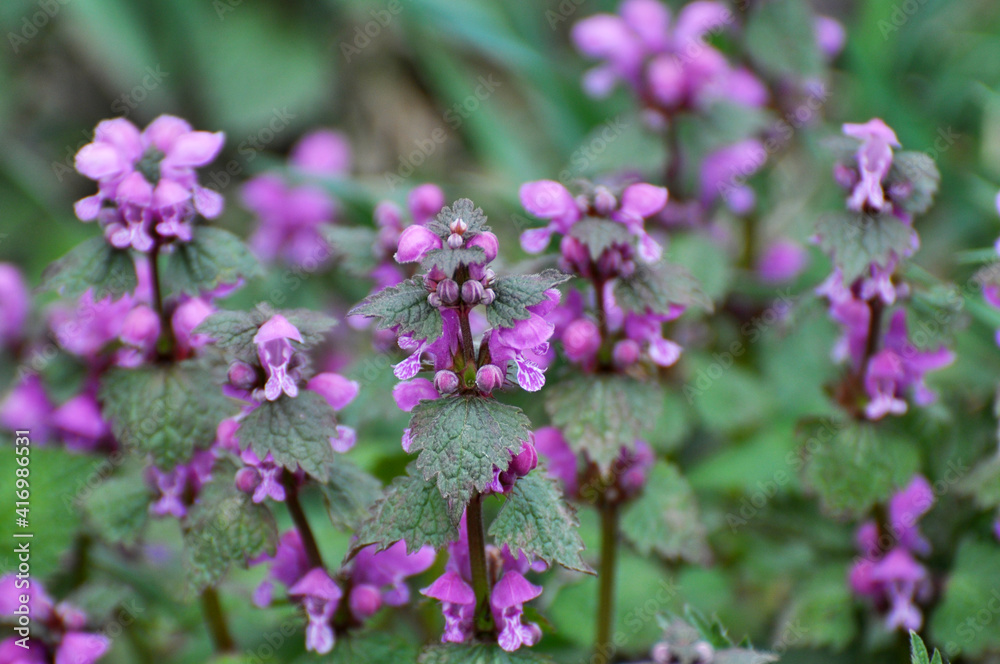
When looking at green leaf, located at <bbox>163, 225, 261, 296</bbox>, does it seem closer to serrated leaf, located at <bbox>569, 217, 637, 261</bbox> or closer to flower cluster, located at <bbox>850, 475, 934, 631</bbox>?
serrated leaf, located at <bbox>569, 217, 637, 261</bbox>

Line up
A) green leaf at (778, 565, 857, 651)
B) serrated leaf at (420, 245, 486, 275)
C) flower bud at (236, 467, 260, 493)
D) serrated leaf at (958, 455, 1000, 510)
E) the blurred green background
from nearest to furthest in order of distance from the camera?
1. serrated leaf at (420, 245, 486, 275)
2. flower bud at (236, 467, 260, 493)
3. serrated leaf at (958, 455, 1000, 510)
4. green leaf at (778, 565, 857, 651)
5. the blurred green background

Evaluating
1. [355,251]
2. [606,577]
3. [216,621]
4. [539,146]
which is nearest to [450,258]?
[355,251]

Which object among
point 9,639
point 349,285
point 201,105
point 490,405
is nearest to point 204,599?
point 9,639

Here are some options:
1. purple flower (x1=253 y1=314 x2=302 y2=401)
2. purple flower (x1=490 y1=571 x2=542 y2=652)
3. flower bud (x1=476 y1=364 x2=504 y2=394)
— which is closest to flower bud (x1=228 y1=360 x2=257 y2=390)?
purple flower (x1=253 y1=314 x2=302 y2=401)

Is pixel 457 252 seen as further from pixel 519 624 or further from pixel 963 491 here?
pixel 963 491

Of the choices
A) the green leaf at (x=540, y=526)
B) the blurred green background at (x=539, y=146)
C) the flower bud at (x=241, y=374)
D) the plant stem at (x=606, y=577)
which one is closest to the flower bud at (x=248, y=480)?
the flower bud at (x=241, y=374)

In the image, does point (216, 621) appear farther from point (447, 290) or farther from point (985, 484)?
point (985, 484)
